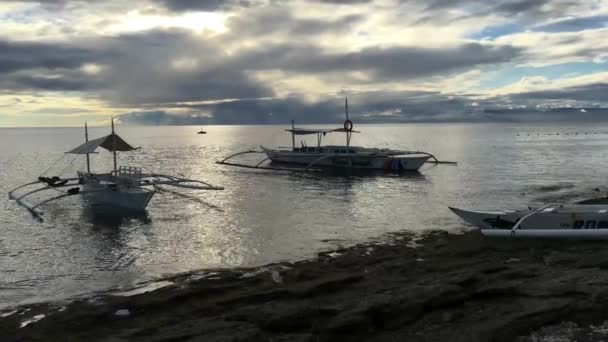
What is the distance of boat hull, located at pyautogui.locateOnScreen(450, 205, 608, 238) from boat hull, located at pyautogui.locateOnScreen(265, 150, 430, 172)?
89.8ft

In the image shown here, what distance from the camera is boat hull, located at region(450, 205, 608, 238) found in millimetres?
14562

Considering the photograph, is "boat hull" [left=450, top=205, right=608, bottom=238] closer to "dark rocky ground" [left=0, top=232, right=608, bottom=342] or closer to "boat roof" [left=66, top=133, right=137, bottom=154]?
"dark rocky ground" [left=0, top=232, right=608, bottom=342]

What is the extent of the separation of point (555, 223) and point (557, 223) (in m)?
0.06

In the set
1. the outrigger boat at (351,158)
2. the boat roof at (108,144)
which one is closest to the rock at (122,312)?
the boat roof at (108,144)

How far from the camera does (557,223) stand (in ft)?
49.9

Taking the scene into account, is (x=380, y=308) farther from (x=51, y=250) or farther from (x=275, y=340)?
(x=51, y=250)

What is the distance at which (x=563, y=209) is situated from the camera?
1550cm

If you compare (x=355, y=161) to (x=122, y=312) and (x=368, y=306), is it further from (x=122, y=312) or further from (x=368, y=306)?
(x=368, y=306)

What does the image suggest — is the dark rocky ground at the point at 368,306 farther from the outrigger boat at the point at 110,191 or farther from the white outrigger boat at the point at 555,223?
the outrigger boat at the point at 110,191

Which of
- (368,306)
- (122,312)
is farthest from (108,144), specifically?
(368,306)

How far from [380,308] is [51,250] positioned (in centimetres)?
1318

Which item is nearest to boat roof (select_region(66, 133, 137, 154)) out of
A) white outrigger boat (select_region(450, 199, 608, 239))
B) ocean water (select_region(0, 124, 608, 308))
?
ocean water (select_region(0, 124, 608, 308))

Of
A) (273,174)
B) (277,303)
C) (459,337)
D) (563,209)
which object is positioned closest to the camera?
(459,337)

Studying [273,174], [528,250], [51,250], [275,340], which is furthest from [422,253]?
[273,174]
